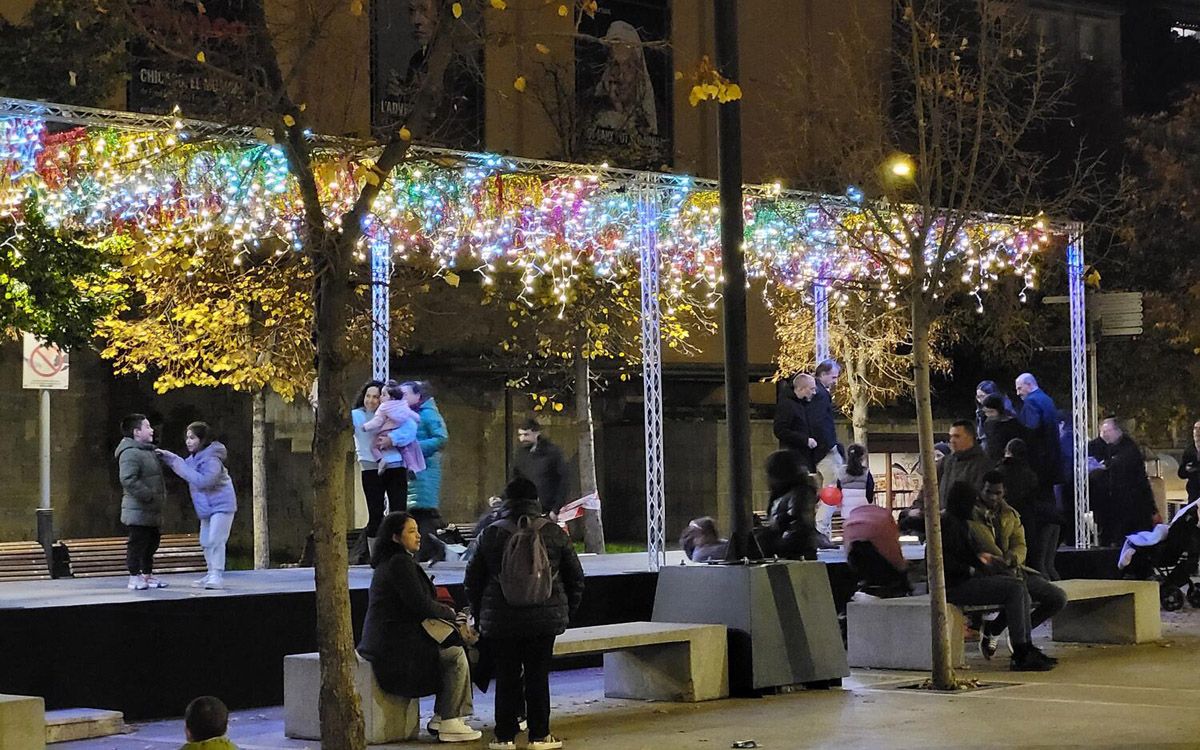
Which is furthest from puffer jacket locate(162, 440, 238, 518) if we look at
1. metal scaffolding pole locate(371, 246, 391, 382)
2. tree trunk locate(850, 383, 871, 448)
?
tree trunk locate(850, 383, 871, 448)

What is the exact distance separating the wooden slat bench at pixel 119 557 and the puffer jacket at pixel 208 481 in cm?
321

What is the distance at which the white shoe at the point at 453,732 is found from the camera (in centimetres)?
1076

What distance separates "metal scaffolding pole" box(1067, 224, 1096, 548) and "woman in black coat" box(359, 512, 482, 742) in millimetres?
10505

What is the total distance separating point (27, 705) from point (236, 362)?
15155mm

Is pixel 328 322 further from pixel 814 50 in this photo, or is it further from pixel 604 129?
pixel 814 50

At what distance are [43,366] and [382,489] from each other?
672 centimetres

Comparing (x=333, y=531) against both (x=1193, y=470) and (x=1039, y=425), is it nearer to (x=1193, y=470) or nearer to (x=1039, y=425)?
(x=1039, y=425)

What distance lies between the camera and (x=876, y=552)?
49.7ft

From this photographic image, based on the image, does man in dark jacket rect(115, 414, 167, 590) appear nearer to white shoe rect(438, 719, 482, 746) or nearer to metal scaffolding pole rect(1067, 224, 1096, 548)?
white shoe rect(438, 719, 482, 746)

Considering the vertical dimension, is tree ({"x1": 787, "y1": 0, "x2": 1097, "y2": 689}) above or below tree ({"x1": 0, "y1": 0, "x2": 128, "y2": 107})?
below

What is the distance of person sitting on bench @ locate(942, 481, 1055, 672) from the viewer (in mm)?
13648

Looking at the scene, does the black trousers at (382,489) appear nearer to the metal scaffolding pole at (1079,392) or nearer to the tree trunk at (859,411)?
the metal scaffolding pole at (1079,392)

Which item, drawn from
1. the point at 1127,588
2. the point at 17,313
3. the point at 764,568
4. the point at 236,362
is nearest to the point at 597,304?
the point at 236,362

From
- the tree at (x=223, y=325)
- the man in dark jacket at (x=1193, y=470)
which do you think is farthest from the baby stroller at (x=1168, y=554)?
the tree at (x=223, y=325)
